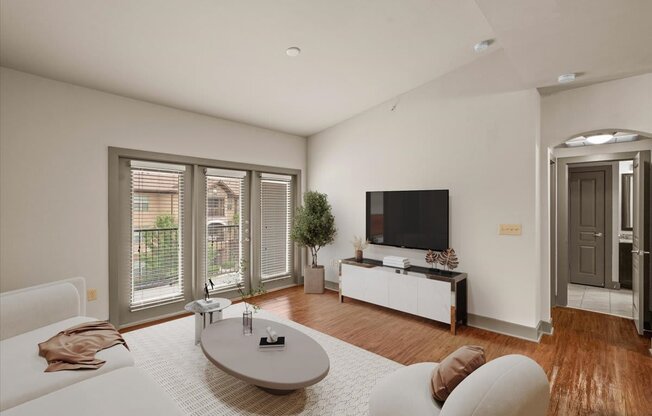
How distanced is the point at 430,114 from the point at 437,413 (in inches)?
141

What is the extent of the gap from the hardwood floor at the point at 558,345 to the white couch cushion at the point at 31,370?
2.13 meters

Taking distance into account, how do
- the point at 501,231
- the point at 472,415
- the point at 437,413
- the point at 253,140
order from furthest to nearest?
1. the point at 253,140
2. the point at 501,231
3. the point at 437,413
4. the point at 472,415

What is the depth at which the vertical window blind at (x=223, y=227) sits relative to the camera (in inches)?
177

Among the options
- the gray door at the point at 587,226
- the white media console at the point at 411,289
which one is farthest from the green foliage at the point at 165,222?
the gray door at the point at 587,226

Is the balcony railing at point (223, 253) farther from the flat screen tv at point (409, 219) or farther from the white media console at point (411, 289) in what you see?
the flat screen tv at point (409, 219)

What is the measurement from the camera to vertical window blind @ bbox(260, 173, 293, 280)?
5191 millimetres

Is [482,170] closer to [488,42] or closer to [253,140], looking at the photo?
[488,42]

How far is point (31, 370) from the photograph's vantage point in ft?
6.12

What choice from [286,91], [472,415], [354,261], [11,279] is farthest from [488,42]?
[11,279]

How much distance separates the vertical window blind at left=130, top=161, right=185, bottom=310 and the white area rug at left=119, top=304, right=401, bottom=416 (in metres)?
0.72

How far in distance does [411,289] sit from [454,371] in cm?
228

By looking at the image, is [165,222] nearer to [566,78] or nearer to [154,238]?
[154,238]

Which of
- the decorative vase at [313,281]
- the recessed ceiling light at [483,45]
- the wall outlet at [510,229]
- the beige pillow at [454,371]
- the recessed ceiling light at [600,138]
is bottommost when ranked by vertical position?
the decorative vase at [313,281]

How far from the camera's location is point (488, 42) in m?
A: 3.22
